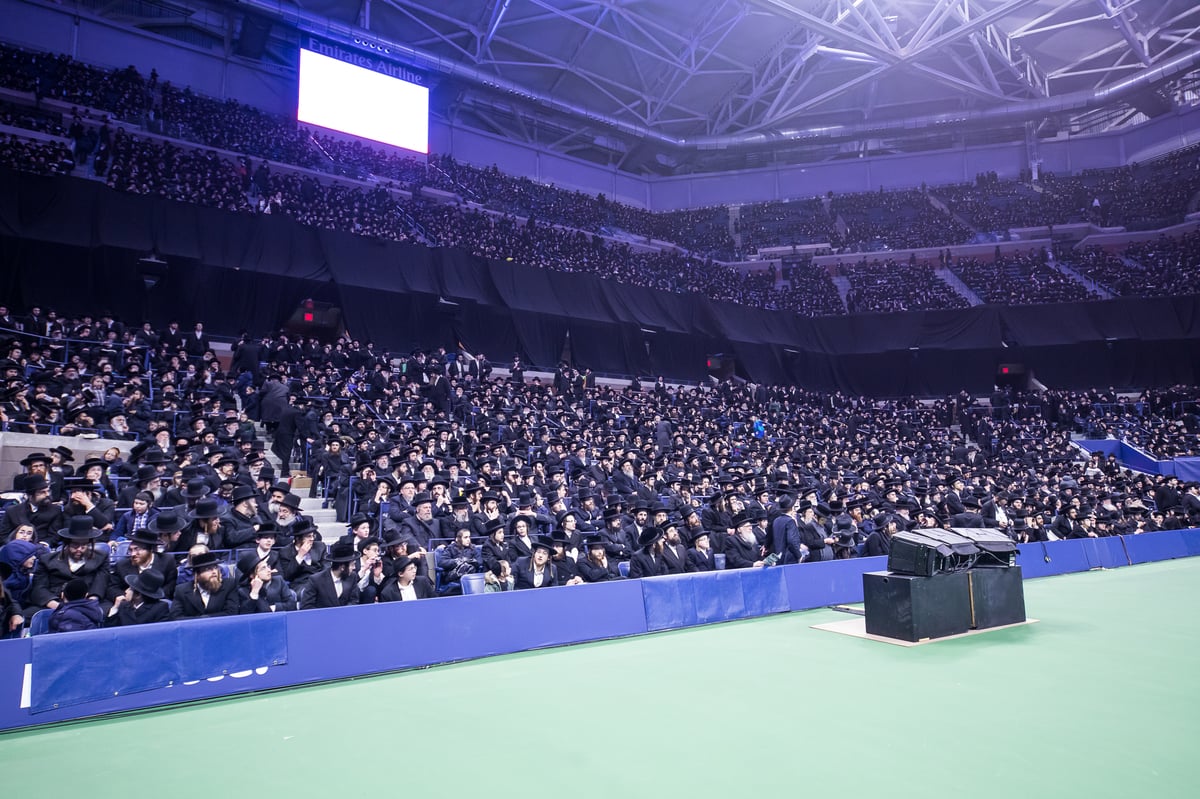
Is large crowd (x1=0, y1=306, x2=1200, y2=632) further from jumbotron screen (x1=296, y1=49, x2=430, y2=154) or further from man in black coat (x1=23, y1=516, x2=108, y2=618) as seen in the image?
jumbotron screen (x1=296, y1=49, x2=430, y2=154)

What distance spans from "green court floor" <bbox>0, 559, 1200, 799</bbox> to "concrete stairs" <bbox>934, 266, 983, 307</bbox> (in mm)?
27933

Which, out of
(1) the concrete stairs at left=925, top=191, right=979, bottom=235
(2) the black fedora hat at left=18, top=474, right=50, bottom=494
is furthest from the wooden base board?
Result: (1) the concrete stairs at left=925, top=191, right=979, bottom=235

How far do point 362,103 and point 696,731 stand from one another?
2709 cm

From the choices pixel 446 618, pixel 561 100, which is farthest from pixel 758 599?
pixel 561 100

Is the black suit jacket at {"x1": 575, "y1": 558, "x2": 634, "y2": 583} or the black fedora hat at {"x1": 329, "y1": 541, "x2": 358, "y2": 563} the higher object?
the black fedora hat at {"x1": 329, "y1": 541, "x2": 358, "y2": 563}

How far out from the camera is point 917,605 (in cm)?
691

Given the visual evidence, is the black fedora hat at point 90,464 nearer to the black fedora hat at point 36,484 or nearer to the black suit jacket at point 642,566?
the black fedora hat at point 36,484

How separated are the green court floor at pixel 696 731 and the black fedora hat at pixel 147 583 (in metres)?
1.22

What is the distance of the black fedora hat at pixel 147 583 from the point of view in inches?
240

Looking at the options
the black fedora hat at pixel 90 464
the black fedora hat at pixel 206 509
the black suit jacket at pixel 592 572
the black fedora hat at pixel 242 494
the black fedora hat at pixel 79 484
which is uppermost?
the black fedora hat at pixel 90 464

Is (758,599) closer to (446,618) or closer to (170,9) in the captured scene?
(446,618)

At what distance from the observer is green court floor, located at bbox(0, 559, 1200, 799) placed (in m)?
3.69

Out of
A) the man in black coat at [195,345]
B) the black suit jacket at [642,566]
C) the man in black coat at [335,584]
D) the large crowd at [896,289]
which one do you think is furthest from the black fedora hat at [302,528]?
the large crowd at [896,289]

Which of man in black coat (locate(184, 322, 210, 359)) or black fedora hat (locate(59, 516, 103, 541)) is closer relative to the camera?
black fedora hat (locate(59, 516, 103, 541))
